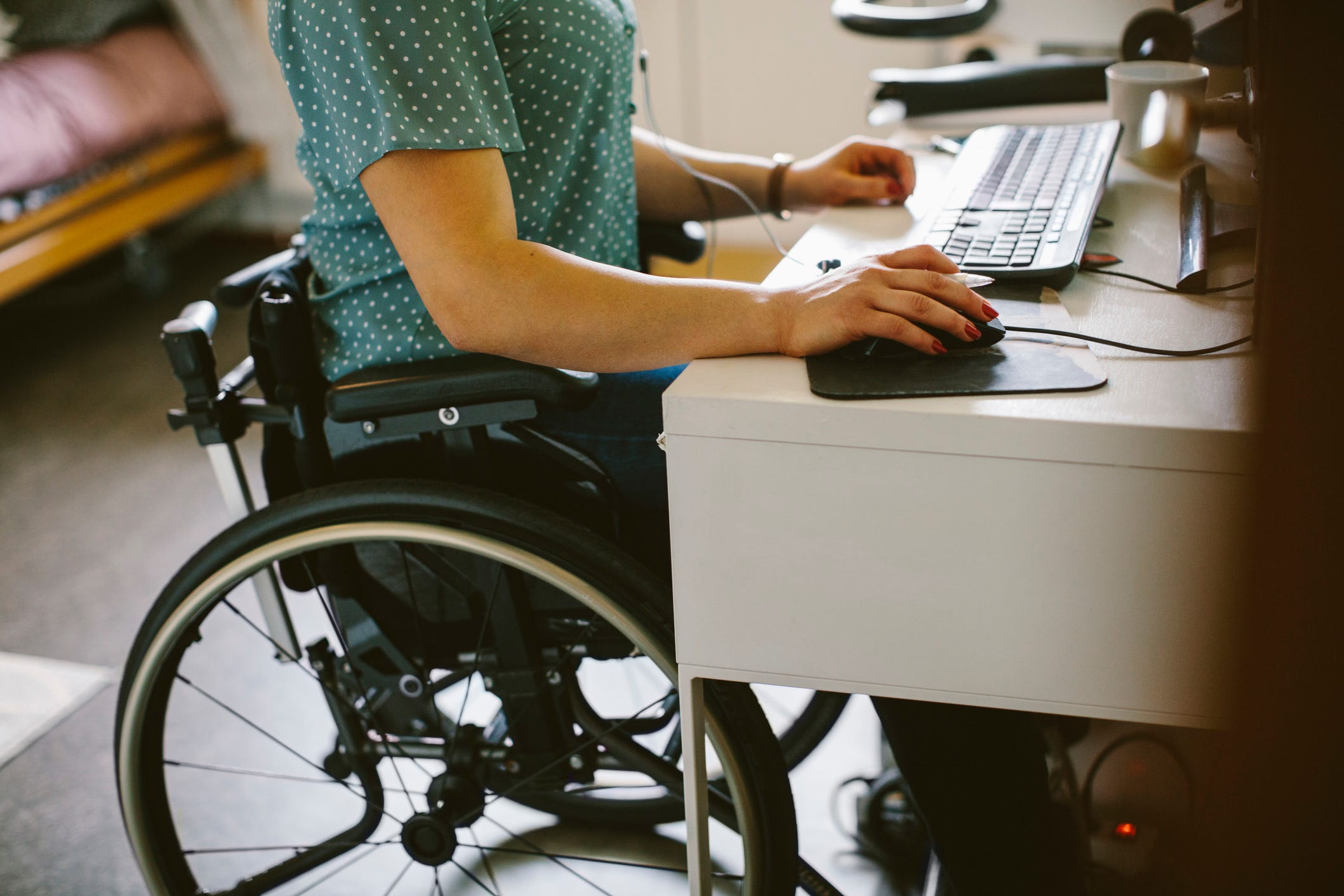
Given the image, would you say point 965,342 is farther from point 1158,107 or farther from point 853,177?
point 1158,107

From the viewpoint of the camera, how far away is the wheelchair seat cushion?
76cm

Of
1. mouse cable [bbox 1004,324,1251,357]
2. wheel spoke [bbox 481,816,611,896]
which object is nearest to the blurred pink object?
wheel spoke [bbox 481,816,611,896]

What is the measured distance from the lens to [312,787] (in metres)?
1.37

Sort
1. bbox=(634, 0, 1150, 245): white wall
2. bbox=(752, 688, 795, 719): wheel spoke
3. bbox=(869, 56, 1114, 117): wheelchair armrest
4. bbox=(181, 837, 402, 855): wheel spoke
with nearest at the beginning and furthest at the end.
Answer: bbox=(181, 837, 402, 855): wheel spoke < bbox=(869, 56, 1114, 117): wheelchair armrest < bbox=(752, 688, 795, 719): wheel spoke < bbox=(634, 0, 1150, 245): white wall

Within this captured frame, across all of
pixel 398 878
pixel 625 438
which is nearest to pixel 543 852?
pixel 398 878

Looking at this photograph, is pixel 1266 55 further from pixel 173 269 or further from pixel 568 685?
pixel 173 269

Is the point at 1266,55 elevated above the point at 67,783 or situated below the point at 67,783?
above

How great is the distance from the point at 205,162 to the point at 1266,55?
10.3 ft

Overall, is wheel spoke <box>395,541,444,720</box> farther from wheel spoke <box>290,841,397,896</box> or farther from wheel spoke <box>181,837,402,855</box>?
wheel spoke <box>290,841,397,896</box>

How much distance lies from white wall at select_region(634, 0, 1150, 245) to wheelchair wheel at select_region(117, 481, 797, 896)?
1824 millimetres

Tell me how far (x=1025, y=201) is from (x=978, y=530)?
0.40 metres

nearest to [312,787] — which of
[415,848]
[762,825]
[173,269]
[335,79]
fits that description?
[415,848]

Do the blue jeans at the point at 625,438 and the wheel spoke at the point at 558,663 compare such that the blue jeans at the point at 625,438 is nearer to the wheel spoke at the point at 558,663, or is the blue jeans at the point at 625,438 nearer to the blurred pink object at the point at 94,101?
the wheel spoke at the point at 558,663

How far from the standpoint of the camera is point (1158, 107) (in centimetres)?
109
